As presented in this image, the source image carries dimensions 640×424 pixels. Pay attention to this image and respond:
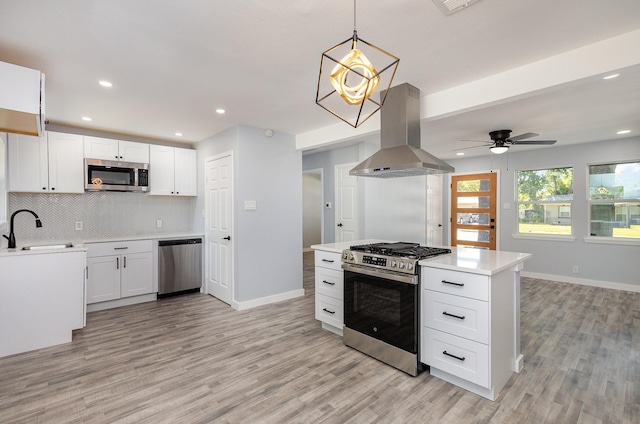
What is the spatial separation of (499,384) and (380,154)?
2011 millimetres

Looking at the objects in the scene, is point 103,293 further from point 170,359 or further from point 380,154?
point 380,154

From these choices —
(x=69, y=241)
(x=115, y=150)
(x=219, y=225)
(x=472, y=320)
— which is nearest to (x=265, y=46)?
(x=472, y=320)

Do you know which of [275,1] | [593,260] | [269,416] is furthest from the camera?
[593,260]

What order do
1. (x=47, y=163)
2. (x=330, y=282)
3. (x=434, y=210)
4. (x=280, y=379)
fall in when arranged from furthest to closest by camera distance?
(x=434, y=210), (x=47, y=163), (x=330, y=282), (x=280, y=379)

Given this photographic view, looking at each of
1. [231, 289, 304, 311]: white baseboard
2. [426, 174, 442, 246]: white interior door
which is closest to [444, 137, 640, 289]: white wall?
[426, 174, 442, 246]: white interior door

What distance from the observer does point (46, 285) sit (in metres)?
2.90

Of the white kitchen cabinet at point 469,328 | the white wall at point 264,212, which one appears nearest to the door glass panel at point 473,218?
the white wall at point 264,212

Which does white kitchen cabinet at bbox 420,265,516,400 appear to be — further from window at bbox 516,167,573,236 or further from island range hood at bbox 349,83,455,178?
window at bbox 516,167,573,236

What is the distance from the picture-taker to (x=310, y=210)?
893cm

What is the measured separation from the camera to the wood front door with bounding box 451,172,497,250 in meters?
6.39

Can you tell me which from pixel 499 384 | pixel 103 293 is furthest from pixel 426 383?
pixel 103 293

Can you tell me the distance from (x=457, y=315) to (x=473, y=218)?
5.22 metres

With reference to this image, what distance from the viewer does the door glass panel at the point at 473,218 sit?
257 inches

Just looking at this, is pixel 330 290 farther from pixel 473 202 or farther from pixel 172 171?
pixel 473 202
